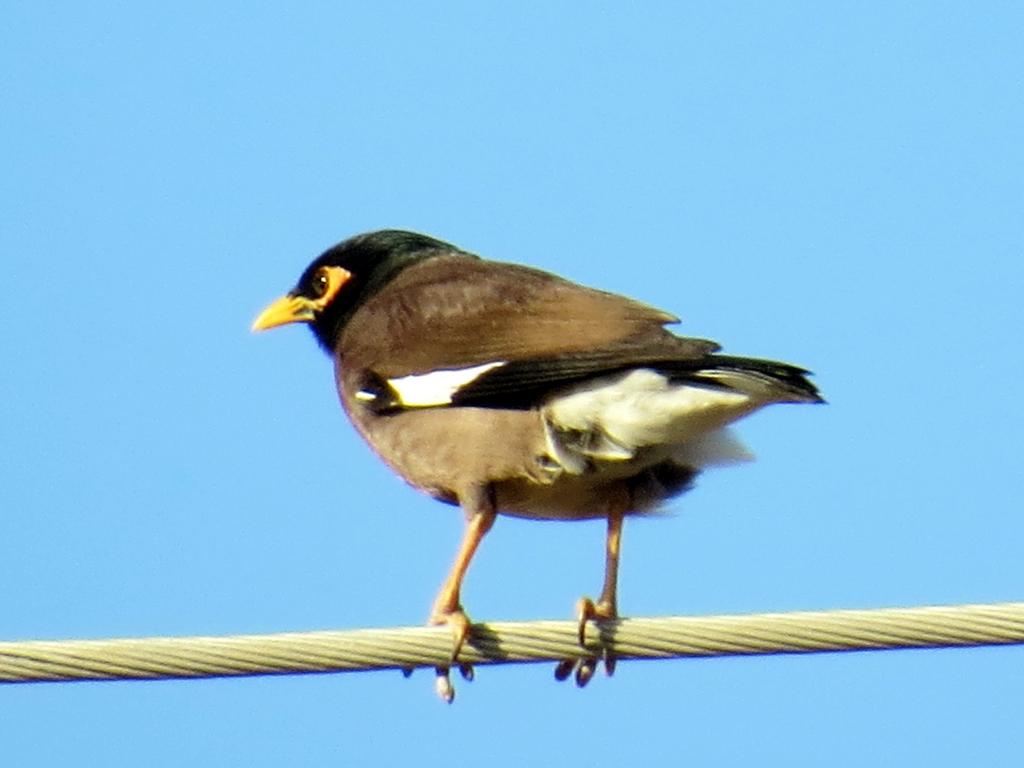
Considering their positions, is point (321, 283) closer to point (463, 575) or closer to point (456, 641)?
point (463, 575)

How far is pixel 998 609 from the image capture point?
5.20 m

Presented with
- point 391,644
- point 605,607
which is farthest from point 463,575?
point 391,644

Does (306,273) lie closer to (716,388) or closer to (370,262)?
(370,262)

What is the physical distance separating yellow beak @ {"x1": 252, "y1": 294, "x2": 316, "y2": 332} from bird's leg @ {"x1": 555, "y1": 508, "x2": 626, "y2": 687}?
218cm

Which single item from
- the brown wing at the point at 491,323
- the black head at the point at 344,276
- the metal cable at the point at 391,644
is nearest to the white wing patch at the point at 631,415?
the brown wing at the point at 491,323

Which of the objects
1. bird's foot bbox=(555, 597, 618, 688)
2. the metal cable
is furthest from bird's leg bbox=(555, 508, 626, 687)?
the metal cable

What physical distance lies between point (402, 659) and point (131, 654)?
2.48ft

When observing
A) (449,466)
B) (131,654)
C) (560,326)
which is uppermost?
(560,326)

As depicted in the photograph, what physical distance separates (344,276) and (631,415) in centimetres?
261

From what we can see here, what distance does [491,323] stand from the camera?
771cm

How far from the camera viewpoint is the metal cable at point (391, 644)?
5.15 metres

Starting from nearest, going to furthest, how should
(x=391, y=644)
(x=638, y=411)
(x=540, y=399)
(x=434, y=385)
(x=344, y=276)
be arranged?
(x=391, y=644)
(x=638, y=411)
(x=540, y=399)
(x=434, y=385)
(x=344, y=276)

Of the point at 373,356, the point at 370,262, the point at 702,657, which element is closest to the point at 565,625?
the point at 702,657

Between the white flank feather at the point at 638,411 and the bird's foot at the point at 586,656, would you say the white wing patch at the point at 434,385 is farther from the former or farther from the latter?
the bird's foot at the point at 586,656
